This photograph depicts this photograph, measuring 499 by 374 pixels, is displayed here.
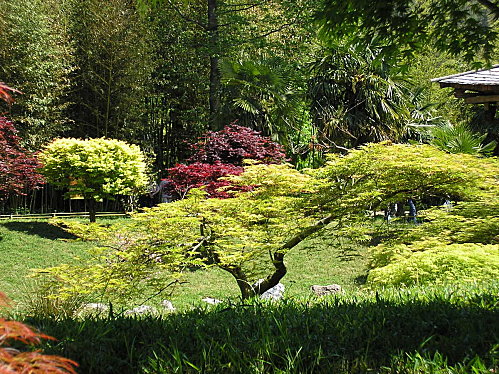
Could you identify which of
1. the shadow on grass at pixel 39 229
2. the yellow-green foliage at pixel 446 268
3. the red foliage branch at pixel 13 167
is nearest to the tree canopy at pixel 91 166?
the red foliage branch at pixel 13 167

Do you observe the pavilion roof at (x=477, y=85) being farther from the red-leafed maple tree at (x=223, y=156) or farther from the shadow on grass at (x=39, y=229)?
the shadow on grass at (x=39, y=229)

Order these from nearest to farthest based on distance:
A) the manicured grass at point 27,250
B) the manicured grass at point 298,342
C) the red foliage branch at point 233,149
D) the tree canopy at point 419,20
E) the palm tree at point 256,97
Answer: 1. the manicured grass at point 298,342
2. the tree canopy at point 419,20
3. the manicured grass at point 27,250
4. the red foliage branch at point 233,149
5. the palm tree at point 256,97

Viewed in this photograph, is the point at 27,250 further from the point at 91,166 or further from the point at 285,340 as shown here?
the point at 285,340

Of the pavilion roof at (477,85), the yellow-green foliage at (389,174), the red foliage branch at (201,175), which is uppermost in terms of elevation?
the pavilion roof at (477,85)

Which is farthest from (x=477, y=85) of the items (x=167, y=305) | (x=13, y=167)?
(x=13, y=167)

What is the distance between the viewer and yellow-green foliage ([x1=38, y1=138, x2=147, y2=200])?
10633mm

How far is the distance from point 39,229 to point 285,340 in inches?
378

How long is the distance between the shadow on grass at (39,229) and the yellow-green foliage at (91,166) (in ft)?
3.11

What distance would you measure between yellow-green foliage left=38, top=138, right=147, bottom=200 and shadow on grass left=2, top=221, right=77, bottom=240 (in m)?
0.95

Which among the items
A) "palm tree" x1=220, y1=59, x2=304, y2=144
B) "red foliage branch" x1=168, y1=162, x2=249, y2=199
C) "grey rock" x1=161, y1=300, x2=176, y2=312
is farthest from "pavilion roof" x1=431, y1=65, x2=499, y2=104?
"grey rock" x1=161, y1=300, x2=176, y2=312

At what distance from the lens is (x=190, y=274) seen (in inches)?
336

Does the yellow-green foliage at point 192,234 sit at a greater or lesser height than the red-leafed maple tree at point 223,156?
lesser

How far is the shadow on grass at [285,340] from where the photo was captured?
1896 millimetres

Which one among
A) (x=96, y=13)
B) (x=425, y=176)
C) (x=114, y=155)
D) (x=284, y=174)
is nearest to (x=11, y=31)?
(x=96, y=13)
